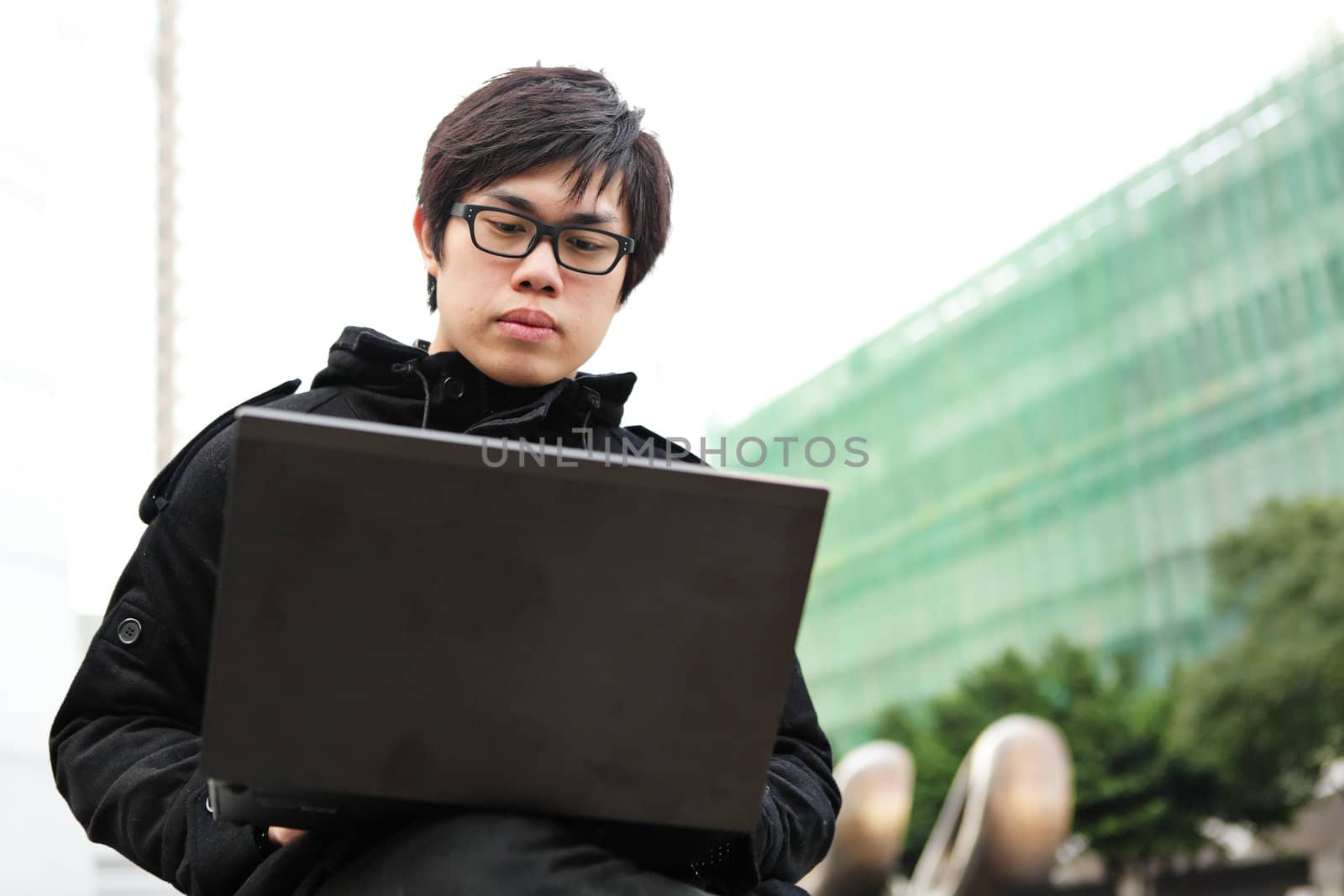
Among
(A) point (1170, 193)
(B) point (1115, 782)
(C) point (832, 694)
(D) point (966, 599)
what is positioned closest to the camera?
(B) point (1115, 782)

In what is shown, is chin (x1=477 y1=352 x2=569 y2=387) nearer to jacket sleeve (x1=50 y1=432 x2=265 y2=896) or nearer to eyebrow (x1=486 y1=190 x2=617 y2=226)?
eyebrow (x1=486 y1=190 x2=617 y2=226)

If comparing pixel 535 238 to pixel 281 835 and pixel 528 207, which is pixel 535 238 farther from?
pixel 281 835

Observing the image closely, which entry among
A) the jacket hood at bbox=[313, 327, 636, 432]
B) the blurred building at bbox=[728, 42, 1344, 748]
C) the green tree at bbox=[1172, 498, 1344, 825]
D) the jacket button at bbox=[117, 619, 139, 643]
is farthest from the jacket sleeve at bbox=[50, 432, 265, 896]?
the blurred building at bbox=[728, 42, 1344, 748]

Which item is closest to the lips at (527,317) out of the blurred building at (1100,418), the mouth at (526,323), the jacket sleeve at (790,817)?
the mouth at (526,323)

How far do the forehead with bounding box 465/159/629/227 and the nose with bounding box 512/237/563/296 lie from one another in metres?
0.04

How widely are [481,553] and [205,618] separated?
19.9 inches

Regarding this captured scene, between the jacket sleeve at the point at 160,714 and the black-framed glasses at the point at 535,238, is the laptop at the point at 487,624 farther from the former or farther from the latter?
the black-framed glasses at the point at 535,238

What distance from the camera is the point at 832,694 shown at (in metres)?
41.1

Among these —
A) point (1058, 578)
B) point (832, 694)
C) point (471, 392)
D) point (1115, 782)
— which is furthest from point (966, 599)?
point (471, 392)

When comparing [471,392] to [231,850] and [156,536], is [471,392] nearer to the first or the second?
[156,536]

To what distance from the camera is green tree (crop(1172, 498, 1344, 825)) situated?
57.6 feet

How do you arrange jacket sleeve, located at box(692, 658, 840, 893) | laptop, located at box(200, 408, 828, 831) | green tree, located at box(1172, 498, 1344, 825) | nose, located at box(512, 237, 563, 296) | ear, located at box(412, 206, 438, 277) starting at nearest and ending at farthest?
laptop, located at box(200, 408, 828, 831) < jacket sleeve, located at box(692, 658, 840, 893) < nose, located at box(512, 237, 563, 296) < ear, located at box(412, 206, 438, 277) < green tree, located at box(1172, 498, 1344, 825)

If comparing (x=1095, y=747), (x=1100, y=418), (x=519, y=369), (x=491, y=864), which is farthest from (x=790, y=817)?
(x=1100, y=418)

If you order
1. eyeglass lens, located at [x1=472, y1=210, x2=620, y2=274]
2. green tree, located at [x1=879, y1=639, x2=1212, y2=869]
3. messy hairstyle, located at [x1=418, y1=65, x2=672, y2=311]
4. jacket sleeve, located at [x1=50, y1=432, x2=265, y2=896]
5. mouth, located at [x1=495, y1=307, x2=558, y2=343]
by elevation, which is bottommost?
green tree, located at [x1=879, y1=639, x2=1212, y2=869]
